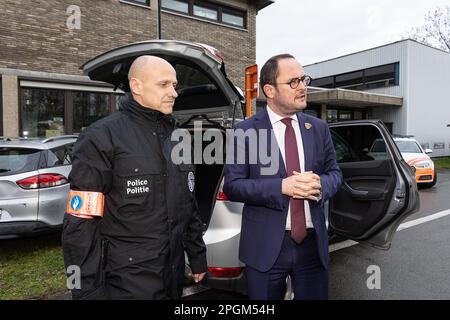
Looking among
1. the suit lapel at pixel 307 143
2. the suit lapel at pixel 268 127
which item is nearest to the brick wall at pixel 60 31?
the suit lapel at pixel 268 127

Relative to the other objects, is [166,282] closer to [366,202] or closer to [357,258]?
[366,202]

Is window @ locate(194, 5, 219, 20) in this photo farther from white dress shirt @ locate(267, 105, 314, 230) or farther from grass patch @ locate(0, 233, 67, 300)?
white dress shirt @ locate(267, 105, 314, 230)

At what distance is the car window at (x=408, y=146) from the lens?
10.3 m

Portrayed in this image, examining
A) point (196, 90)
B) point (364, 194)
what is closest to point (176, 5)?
point (196, 90)

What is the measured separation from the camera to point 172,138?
191cm

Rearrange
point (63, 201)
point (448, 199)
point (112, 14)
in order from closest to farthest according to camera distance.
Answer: point (63, 201) → point (448, 199) → point (112, 14)

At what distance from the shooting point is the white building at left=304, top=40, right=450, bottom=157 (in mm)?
20547

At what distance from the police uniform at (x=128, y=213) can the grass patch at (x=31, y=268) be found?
2295 millimetres

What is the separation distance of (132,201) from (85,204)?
21cm

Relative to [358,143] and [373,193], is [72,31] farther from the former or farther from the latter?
[373,193]

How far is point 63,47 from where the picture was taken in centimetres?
970

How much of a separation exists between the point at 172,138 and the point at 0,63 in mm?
8926
